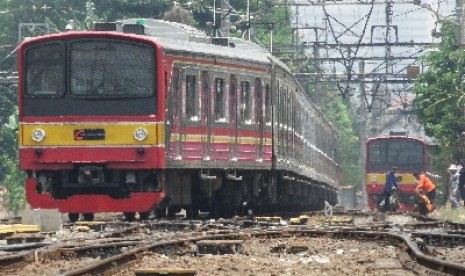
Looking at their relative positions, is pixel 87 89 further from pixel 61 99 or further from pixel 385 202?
pixel 385 202

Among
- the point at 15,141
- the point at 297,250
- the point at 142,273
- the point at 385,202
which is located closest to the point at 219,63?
the point at 297,250

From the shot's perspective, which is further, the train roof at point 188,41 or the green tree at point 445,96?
the green tree at point 445,96

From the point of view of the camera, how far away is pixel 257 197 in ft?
70.2

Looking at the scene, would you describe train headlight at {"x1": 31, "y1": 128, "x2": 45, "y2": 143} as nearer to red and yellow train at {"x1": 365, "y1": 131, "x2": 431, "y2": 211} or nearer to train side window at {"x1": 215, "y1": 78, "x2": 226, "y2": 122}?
train side window at {"x1": 215, "y1": 78, "x2": 226, "y2": 122}

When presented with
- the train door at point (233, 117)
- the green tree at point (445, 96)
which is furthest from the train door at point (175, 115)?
the green tree at point (445, 96)

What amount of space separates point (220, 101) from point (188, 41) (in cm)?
106

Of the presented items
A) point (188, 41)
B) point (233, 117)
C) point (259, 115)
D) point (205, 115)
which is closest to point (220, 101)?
point (233, 117)

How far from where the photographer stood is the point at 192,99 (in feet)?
59.0

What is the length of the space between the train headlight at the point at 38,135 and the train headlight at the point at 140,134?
1192mm

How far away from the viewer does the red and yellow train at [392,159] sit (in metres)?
41.8

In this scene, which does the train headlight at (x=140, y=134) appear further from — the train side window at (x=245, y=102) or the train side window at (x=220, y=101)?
the train side window at (x=245, y=102)

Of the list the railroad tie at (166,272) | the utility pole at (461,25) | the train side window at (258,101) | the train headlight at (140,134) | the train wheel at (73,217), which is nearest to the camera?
the railroad tie at (166,272)

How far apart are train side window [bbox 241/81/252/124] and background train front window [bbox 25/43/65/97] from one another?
3149mm

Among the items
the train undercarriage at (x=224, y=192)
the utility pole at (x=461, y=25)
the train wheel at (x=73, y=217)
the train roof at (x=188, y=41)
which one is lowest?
the train wheel at (x=73, y=217)
